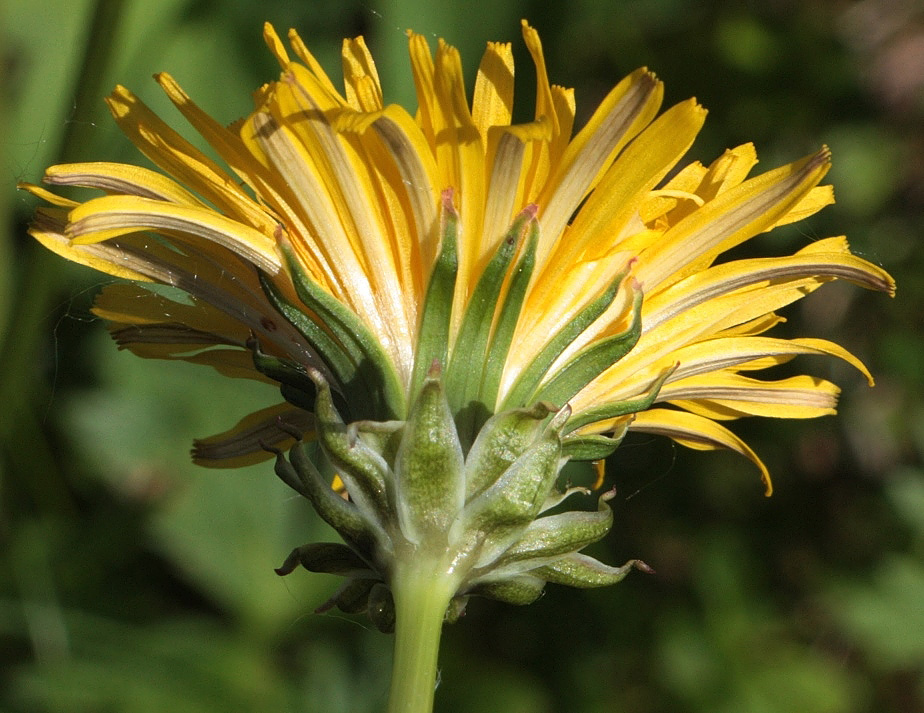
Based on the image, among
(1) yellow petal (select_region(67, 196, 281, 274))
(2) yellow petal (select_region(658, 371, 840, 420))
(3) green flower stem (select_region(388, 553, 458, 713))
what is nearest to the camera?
(3) green flower stem (select_region(388, 553, 458, 713))

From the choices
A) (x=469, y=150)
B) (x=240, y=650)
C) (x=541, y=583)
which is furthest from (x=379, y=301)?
(x=240, y=650)

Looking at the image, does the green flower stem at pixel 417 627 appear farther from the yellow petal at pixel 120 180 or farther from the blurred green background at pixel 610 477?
the blurred green background at pixel 610 477

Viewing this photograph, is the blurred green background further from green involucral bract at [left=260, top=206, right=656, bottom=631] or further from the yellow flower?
green involucral bract at [left=260, top=206, right=656, bottom=631]

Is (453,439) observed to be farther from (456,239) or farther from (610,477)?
(610,477)

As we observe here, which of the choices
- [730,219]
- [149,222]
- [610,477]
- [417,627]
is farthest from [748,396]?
[610,477]

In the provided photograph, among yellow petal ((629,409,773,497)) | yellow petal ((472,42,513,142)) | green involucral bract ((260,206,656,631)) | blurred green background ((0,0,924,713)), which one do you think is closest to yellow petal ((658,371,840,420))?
yellow petal ((629,409,773,497))

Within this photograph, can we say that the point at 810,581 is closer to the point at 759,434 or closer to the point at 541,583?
the point at 759,434
